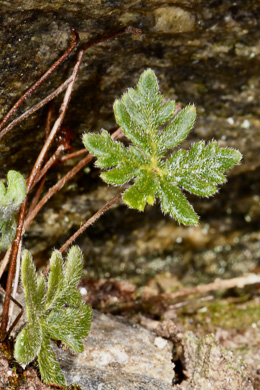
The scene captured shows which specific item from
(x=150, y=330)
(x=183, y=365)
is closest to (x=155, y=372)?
(x=183, y=365)

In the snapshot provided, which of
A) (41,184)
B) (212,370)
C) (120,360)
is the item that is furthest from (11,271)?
(212,370)

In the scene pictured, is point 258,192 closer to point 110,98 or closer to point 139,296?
point 139,296

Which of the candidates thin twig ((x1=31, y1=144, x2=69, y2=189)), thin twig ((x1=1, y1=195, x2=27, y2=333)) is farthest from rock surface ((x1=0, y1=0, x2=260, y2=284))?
A: thin twig ((x1=1, y1=195, x2=27, y2=333))

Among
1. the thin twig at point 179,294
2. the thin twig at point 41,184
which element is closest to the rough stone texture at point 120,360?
the thin twig at point 179,294

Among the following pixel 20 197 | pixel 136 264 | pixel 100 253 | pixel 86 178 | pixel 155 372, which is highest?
pixel 20 197

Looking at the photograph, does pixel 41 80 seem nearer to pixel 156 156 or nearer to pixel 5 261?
pixel 156 156

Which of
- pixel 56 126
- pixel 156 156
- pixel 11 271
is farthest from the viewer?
pixel 56 126
